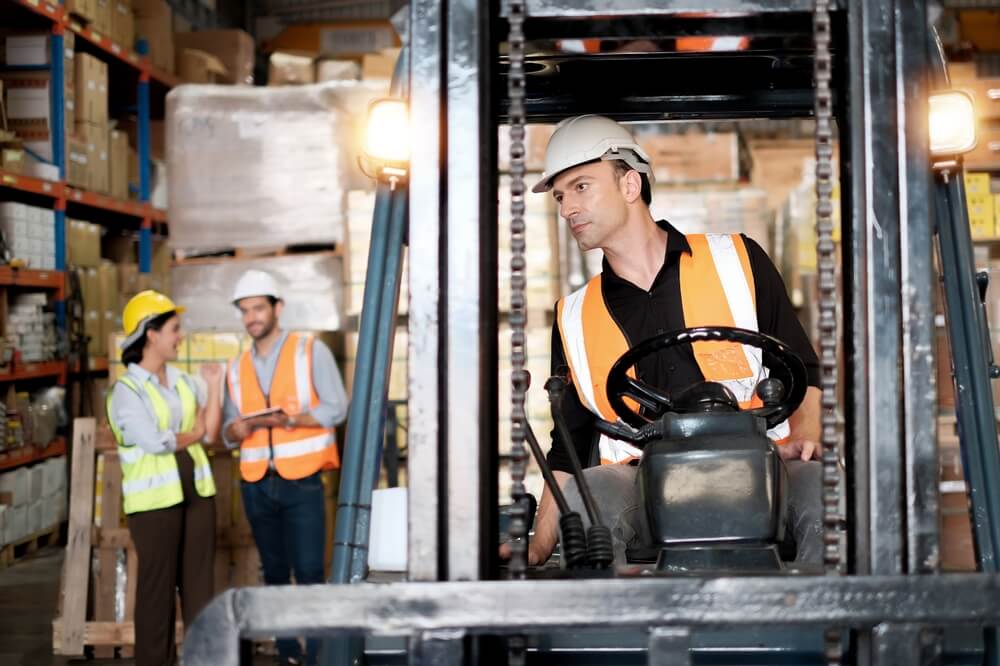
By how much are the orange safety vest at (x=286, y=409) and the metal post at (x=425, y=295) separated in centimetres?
470

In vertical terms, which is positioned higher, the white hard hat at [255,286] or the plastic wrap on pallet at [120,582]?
the white hard hat at [255,286]

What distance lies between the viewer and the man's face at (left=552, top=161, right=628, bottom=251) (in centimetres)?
323

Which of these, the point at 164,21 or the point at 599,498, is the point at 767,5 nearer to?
the point at 599,498

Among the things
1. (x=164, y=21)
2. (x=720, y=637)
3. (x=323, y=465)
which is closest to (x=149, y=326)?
(x=323, y=465)

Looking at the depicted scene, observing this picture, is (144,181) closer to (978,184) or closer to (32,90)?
(32,90)

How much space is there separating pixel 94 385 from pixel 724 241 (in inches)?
348

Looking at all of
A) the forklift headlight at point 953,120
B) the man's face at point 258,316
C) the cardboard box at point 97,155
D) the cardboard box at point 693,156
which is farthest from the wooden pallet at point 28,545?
the forklift headlight at point 953,120

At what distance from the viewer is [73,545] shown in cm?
658

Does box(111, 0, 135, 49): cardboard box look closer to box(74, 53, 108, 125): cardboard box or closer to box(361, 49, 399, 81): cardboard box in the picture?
box(74, 53, 108, 125): cardboard box

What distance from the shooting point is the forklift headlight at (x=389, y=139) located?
2.13 meters

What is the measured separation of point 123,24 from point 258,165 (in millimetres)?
4339

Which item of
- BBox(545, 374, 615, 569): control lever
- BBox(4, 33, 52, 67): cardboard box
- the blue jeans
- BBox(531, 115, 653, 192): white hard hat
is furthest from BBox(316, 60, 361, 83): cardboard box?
BBox(545, 374, 615, 569): control lever

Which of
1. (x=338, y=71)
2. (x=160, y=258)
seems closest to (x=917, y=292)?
(x=338, y=71)

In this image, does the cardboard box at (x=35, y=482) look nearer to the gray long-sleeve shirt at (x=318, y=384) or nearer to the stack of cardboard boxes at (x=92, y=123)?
the stack of cardboard boxes at (x=92, y=123)
